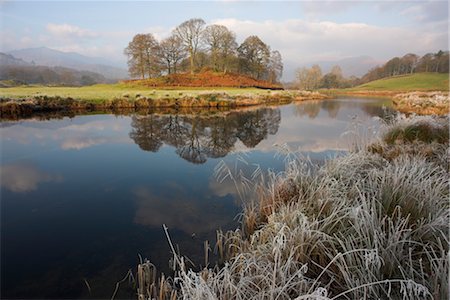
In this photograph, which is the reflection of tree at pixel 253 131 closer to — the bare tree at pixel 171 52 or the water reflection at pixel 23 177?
the water reflection at pixel 23 177

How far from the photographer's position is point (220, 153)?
807cm

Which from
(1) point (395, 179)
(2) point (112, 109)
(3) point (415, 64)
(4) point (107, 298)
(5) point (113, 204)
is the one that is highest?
(3) point (415, 64)

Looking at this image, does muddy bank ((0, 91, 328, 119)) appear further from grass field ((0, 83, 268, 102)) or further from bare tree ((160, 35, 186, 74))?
bare tree ((160, 35, 186, 74))

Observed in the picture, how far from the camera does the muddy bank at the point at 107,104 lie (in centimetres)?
1572

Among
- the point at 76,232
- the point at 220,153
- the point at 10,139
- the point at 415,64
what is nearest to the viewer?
the point at 76,232

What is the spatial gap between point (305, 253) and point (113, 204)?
11.3 feet

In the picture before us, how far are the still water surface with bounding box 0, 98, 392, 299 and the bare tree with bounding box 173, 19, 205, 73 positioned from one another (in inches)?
1452

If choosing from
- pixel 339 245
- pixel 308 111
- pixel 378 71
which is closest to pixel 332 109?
pixel 308 111

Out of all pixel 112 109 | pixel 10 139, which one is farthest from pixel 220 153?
pixel 112 109

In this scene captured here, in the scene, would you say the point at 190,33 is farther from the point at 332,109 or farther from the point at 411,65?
the point at 411,65

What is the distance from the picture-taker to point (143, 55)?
42625mm

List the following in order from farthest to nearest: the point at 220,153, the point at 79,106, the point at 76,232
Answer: the point at 79,106, the point at 220,153, the point at 76,232

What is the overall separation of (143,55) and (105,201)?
140 feet

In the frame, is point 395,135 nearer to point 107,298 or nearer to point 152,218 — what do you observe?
point 152,218
